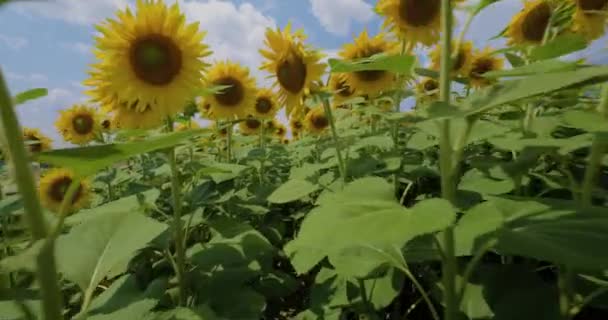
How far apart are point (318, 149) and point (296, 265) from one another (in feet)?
11.6

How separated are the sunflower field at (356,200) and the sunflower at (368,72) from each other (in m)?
0.01

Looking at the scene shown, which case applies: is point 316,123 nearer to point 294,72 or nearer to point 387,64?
point 294,72

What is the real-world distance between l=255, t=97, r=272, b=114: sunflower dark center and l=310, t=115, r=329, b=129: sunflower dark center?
4.49 ft

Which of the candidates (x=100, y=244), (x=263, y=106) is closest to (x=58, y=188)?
(x=263, y=106)

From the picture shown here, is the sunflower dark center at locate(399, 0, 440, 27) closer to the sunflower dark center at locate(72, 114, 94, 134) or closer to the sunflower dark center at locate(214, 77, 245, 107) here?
the sunflower dark center at locate(214, 77, 245, 107)

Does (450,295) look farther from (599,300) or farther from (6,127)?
(6,127)

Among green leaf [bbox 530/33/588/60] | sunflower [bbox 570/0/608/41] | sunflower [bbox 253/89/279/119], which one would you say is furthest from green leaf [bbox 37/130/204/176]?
sunflower [bbox 253/89/279/119]

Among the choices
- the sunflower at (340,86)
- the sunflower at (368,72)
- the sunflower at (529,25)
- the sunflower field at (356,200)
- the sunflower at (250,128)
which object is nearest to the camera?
the sunflower field at (356,200)

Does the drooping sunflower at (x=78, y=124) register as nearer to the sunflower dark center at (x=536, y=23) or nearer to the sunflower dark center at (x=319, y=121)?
the sunflower dark center at (x=319, y=121)

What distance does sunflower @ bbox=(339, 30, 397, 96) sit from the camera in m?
3.66

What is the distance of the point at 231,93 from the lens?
4.24 metres

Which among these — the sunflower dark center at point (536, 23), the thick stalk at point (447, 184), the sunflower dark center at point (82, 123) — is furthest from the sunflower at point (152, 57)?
the sunflower dark center at point (82, 123)

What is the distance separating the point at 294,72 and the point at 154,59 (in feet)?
2.71

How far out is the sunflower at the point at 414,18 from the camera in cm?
329
